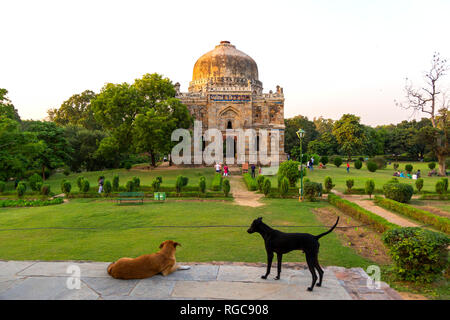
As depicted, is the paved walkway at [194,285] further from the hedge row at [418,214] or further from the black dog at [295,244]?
the hedge row at [418,214]

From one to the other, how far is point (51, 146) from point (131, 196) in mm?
16495

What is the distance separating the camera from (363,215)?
1053cm

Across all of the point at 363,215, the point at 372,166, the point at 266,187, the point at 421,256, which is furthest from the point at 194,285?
the point at 372,166

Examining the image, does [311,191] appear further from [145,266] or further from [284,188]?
[145,266]

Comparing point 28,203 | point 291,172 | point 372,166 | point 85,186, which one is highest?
point 372,166

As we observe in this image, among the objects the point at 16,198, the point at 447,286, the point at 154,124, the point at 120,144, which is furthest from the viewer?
the point at 120,144

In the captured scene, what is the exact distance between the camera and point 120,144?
27.9 m

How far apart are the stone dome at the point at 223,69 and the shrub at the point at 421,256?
32.4m

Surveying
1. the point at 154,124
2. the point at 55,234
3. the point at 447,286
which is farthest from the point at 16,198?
the point at 447,286

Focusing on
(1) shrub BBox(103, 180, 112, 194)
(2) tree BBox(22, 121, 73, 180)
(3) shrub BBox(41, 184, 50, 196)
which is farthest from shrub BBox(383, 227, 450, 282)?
(2) tree BBox(22, 121, 73, 180)

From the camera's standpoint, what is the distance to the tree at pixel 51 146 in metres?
25.8
